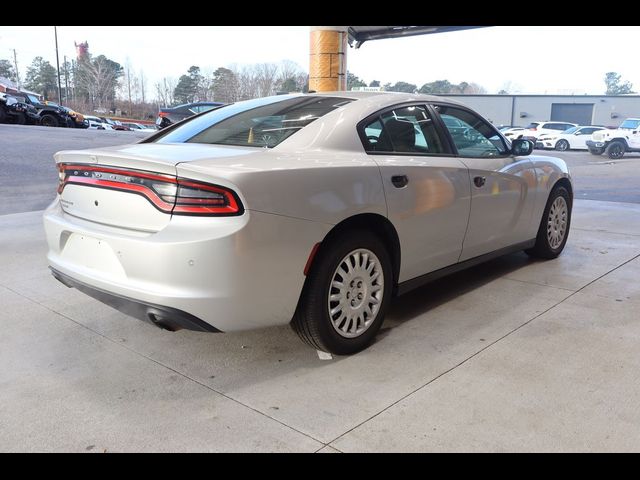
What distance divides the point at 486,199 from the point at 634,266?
81.9 inches

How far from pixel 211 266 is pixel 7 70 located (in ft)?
264

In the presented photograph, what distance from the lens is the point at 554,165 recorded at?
16.4ft

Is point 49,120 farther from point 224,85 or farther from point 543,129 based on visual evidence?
point 543,129

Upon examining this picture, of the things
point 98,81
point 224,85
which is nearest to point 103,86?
point 98,81

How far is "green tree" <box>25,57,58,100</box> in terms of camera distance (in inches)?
2653

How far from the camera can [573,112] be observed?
50469 mm

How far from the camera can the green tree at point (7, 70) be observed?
68.1 m

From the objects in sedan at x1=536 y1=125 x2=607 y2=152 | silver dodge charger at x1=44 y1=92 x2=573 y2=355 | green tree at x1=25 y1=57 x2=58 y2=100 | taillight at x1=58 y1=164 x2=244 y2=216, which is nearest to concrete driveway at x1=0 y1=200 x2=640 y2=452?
silver dodge charger at x1=44 y1=92 x2=573 y2=355

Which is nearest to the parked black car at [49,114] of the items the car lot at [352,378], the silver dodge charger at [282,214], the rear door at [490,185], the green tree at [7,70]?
the car lot at [352,378]

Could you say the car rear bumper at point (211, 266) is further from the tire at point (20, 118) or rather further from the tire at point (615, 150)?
the tire at point (615, 150)

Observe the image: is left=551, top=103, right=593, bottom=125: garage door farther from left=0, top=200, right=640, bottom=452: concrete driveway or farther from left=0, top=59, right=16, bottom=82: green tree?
left=0, top=59, right=16, bottom=82: green tree

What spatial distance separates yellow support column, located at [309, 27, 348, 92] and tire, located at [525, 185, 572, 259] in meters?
8.02
